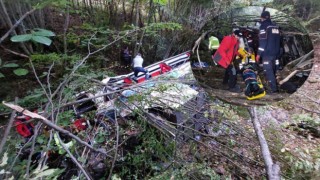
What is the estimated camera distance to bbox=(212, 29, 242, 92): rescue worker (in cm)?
126

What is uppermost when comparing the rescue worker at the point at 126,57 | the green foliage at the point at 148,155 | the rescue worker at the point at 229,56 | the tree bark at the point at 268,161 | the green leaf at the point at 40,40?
the green leaf at the point at 40,40

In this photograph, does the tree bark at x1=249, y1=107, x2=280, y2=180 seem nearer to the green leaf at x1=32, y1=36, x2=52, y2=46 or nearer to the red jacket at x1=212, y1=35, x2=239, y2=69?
the red jacket at x1=212, y1=35, x2=239, y2=69

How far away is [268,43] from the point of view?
3.94ft

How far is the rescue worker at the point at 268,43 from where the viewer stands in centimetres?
120

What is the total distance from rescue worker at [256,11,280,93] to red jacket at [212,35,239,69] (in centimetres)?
11

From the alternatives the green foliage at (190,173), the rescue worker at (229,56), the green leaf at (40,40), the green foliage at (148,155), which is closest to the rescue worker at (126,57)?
the green foliage at (148,155)

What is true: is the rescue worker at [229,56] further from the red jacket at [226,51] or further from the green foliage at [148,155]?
the green foliage at [148,155]

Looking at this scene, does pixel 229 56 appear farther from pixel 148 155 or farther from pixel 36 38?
pixel 148 155

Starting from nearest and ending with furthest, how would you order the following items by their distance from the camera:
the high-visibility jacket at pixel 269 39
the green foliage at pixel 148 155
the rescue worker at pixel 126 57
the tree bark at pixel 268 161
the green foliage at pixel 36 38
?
the green foliage at pixel 36 38 → the high-visibility jacket at pixel 269 39 → the tree bark at pixel 268 161 → the green foliage at pixel 148 155 → the rescue worker at pixel 126 57

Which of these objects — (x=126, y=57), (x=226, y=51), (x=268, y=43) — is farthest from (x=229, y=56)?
(x=126, y=57)

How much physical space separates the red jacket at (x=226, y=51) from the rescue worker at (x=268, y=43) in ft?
0.37

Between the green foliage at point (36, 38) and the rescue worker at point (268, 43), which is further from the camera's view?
the rescue worker at point (268, 43)

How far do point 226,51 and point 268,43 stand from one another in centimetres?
19

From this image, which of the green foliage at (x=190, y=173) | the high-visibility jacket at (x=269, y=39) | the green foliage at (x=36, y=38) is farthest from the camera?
the green foliage at (x=190, y=173)
